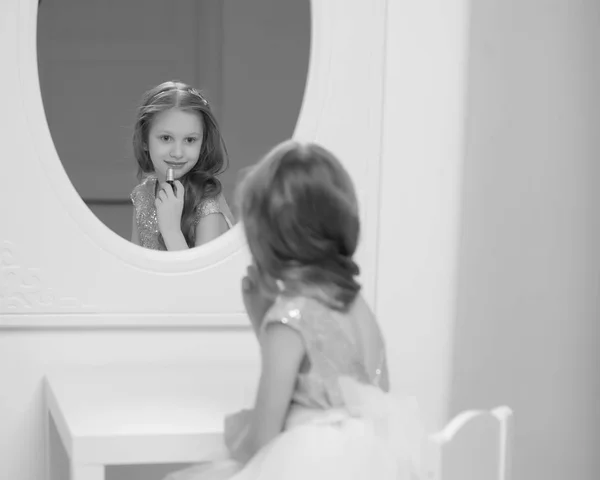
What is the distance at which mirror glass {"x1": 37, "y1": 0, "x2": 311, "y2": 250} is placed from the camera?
1.87m

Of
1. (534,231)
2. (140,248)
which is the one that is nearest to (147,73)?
(140,248)

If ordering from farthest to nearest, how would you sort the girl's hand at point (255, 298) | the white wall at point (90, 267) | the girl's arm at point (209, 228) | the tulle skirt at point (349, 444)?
the girl's arm at point (209, 228) < the white wall at point (90, 267) < the girl's hand at point (255, 298) < the tulle skirt at point (349, 444)

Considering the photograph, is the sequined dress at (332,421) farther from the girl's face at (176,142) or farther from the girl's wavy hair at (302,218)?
the girl's face at (176,142)

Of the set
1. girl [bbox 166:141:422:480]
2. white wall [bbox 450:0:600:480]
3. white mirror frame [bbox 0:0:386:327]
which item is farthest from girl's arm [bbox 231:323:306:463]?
white wall [bbox 450:0:600:480]

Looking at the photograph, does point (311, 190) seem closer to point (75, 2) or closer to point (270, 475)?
point (270, 475)

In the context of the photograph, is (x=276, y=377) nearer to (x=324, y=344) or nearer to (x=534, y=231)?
(x=324, y=344)

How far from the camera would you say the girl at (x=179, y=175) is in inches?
64.8

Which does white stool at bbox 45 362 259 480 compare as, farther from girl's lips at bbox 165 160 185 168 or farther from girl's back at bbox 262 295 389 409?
girl's lips at bbox 165 160 185 168

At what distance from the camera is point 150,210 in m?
1.68

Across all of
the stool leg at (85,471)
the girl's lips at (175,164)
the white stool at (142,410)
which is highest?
the girl's lips at (175,164)

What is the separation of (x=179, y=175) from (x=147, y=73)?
584mm

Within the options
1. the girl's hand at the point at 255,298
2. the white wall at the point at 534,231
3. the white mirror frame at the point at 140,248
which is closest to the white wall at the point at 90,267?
the white mirror frame at the point at 140,248

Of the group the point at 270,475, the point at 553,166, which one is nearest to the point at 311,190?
the point at 270,475

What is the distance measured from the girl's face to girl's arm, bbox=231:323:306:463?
648 millimetres
